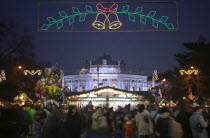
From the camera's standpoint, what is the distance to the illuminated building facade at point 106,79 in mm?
144000

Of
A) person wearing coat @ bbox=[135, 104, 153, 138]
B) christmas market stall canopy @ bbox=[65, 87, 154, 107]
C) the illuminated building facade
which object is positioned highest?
the illuminated building facade

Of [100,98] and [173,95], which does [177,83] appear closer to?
[173,95]

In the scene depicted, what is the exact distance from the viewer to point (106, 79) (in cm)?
14575

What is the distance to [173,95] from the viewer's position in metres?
81.6

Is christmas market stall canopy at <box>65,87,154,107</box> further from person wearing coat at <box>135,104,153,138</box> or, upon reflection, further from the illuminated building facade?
the illuminated building facade

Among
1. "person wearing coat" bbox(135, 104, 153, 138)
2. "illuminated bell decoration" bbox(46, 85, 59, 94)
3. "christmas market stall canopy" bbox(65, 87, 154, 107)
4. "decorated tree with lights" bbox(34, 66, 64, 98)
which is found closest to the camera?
"person wearing coat" bbox(135, 104, 153, 138)

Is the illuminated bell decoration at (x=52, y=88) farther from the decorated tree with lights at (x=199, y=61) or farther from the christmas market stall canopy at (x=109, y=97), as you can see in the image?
the decorated tree with lights at (x=199, y=61)

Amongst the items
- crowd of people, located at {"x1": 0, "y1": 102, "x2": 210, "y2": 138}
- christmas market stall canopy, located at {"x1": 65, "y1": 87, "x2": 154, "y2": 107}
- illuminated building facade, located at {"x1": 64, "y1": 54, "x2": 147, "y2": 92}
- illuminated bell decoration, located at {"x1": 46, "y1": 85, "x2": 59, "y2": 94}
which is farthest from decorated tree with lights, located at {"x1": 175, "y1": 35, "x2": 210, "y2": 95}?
illuminated building facade, located at {"x1": 64, "y1": 54, "x2": 147, "y2": 92}

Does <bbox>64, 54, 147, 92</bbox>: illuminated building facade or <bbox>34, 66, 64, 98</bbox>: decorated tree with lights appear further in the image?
<bbox>64, 54, 147, 92</bbox>: illuminated building facade

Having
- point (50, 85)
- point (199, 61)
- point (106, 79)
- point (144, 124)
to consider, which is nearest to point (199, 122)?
point (144, 124)

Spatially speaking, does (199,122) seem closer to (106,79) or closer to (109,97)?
(109,97)

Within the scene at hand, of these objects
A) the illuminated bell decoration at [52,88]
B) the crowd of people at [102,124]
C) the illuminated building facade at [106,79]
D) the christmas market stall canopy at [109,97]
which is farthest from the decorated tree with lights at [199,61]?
the illuminated building facade at [106,79]

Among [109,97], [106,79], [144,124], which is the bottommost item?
[144,124]

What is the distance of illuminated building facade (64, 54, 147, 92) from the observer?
14400cm
